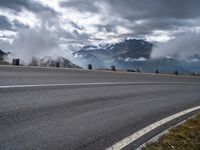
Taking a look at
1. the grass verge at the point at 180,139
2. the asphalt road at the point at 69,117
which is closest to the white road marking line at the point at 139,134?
the asphalt road at the point at 69,117

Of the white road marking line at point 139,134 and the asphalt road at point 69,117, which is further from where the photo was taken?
the white road marking line at point 139,134

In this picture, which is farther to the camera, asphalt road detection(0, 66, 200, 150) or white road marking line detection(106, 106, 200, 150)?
white road marking line detection(106, 106, 200, 150)

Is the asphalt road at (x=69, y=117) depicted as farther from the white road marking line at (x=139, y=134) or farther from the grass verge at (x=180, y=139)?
the grass verge at (x=180, y=139)

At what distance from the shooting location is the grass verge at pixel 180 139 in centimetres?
644

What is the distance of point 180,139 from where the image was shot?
23.2ft

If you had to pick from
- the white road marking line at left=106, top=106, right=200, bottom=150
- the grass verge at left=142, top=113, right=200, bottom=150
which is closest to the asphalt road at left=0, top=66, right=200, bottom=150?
the white road marking line at left=106, top=106, right=200, bottom=150

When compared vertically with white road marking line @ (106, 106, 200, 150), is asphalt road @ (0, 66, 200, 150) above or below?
above

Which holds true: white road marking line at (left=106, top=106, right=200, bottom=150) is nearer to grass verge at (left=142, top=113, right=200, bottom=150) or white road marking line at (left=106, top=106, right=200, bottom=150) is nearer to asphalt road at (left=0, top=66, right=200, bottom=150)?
asphalt road at (left=0, top=66, right=200, bottom=150)

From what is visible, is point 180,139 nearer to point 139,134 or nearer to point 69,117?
point 139,134

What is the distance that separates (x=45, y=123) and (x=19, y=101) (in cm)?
216

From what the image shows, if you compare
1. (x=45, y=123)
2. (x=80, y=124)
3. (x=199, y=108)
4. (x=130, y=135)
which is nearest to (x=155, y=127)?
(x=130, y=135)

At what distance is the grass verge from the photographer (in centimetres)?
644

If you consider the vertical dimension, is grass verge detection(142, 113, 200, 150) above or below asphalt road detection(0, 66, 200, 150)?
below

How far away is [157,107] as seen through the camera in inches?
454
